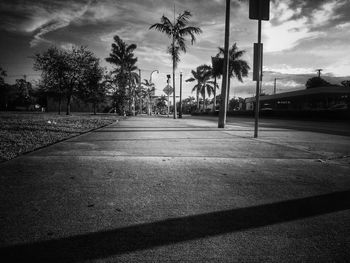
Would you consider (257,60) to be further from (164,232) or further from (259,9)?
(164,232)

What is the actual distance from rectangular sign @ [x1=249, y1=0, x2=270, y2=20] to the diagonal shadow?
740cm

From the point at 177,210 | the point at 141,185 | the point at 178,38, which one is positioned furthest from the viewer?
the point at 178,38

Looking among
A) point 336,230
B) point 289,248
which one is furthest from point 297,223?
point 289,248

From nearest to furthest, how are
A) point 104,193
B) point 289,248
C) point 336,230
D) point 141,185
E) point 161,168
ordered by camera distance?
1. point 289,248
2. point 336,230
3. point 104,193
4. point 141,185
5. point 161,168

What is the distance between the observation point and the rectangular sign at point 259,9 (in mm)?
8281

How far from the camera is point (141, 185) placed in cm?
321

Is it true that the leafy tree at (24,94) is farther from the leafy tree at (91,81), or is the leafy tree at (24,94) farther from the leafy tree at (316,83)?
the leafy tree at (316,83)

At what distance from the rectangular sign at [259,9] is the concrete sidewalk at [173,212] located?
6.08 meters

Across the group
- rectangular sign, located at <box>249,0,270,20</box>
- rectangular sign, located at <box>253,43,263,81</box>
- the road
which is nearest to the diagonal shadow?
rectangular sign, located at <box>253,43,263,81</box>

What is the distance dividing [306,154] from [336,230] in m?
3.84

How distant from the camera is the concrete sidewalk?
1.75 metres

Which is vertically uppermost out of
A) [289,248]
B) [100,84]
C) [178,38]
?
[178,38]

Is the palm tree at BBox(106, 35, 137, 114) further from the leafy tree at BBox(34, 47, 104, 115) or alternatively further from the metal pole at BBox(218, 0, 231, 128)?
the metal pole at BBox(218, 0, 231, 128)

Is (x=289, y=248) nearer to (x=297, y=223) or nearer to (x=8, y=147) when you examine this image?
(x=297, y=223)
